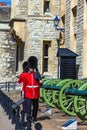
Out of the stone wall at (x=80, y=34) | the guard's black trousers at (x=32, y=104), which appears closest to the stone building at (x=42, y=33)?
the stone wall at (x=80, y=34)

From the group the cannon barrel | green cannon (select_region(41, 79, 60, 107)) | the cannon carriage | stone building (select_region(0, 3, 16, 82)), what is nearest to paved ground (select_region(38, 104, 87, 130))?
the cannon carriage

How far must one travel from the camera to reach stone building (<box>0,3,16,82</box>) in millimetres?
39622

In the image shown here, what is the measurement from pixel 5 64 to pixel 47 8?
14.4 meters

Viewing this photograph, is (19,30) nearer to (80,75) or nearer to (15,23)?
(15,23)

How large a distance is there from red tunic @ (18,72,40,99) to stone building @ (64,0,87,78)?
7375 millimetres

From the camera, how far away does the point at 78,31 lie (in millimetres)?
19969

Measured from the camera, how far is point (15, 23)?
27062mm

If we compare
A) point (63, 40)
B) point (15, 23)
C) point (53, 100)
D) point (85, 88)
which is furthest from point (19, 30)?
point (85, 88)

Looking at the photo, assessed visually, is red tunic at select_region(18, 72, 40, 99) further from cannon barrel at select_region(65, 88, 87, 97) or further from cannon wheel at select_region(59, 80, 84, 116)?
cannon wheel at select_region(59, 80, 84, 116)

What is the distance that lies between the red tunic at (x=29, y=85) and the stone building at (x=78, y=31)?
7375 mm

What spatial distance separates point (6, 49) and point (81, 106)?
29.5 m

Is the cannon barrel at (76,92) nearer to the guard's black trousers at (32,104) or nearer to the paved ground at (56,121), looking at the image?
the paved ground at (56,121)

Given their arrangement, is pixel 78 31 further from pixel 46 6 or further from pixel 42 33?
pixel 46 6

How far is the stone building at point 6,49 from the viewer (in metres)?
39.6
